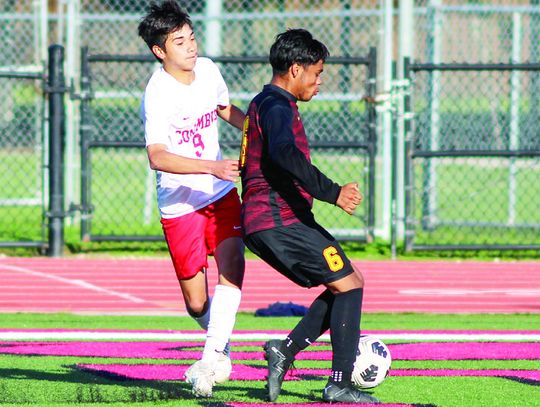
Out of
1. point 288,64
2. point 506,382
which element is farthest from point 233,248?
point 506,382

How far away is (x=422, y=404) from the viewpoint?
5695mm

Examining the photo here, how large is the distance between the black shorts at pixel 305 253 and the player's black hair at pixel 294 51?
76 centimetres

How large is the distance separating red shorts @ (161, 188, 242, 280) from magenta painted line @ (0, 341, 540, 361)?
922mm

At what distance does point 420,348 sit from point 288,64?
258cm

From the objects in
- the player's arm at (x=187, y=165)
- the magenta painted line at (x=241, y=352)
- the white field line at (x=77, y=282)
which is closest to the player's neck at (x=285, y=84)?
the player's arm at (x=187, y=165)

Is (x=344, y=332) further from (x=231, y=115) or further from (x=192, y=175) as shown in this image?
(x=231, y=115)

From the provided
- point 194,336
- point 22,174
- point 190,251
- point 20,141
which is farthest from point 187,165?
point 22,174

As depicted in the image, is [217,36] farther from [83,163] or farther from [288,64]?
[288,64]

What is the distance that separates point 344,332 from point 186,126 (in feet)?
4.80

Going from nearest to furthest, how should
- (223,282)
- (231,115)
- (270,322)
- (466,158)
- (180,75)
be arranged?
(223,282), (180,75), (231,115), (270,322), (466,158)

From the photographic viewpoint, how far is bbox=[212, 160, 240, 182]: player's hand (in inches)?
229

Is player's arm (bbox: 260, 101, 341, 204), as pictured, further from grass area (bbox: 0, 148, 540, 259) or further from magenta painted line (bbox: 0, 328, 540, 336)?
grass area (bbox: 0, 148, 540, 259)

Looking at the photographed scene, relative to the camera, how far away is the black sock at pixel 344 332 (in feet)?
18.8

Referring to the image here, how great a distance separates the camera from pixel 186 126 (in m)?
6.48
